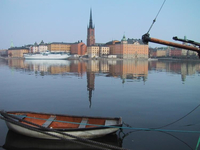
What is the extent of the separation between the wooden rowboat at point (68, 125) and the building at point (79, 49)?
170 metres

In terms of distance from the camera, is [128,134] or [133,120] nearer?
[128,134]

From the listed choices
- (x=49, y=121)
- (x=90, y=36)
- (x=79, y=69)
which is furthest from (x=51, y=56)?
(x=49, y=121)

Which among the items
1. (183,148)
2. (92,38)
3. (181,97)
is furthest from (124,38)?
(183,148)

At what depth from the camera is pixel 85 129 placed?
883 centimetres

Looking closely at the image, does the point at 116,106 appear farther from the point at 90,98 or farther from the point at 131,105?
the point at 90,98

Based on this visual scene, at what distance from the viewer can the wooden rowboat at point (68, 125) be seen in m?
8.81

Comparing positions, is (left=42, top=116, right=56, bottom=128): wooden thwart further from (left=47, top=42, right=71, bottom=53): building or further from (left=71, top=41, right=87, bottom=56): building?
(left=47, top=42, right=71, bottom=53): building

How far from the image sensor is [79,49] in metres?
180

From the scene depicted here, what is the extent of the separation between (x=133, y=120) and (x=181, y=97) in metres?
8.33

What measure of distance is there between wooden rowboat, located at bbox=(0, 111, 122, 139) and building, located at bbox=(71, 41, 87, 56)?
557 feet

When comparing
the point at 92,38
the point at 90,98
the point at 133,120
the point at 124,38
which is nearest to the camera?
the point at 133,120

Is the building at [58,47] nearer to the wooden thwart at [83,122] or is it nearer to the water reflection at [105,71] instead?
the water reflection at [105,71]

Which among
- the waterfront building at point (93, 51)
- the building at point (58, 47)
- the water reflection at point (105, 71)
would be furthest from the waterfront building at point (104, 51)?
the water reflection at point (105, 71)

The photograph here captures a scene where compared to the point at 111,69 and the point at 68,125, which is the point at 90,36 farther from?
the point at 68,125
